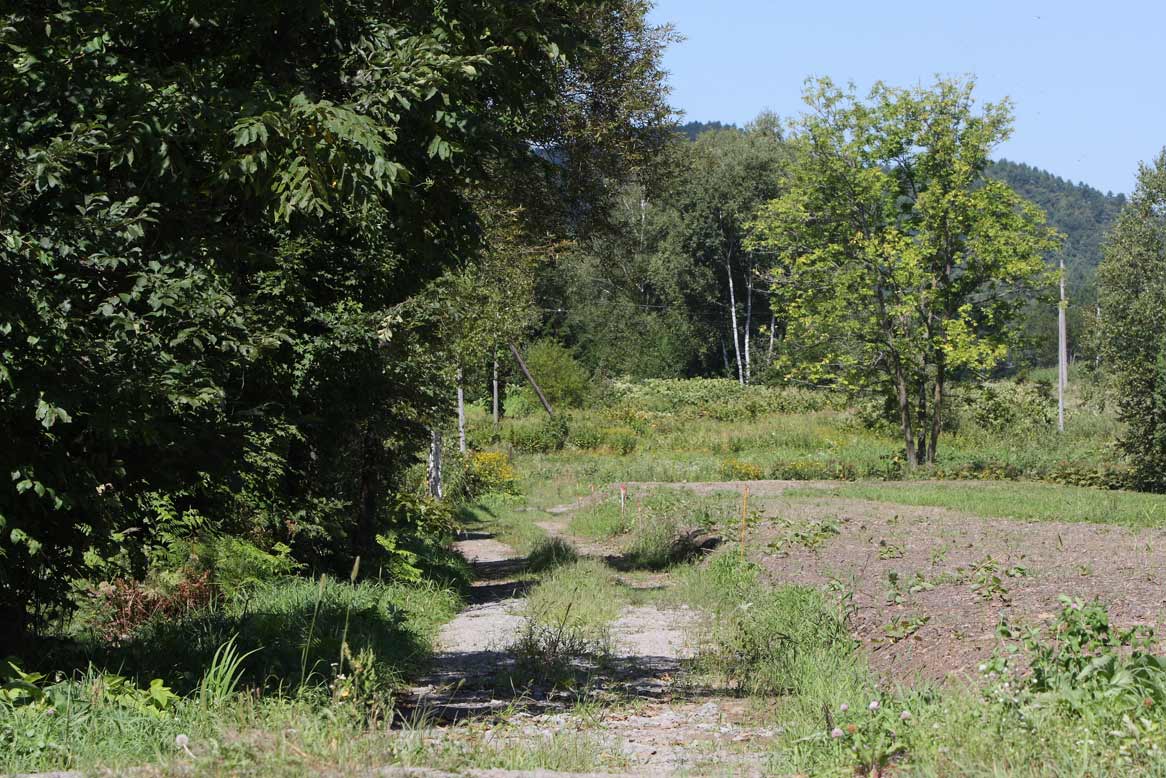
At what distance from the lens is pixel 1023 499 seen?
73.6 ft

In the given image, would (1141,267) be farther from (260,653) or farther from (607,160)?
(260,653)

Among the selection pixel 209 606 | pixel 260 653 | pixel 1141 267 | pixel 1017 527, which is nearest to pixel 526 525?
pixel 1017 527

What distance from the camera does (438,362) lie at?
16.8 metres

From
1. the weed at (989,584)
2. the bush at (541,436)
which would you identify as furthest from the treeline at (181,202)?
the bush at (541,436)

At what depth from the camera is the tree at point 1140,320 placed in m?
27.0

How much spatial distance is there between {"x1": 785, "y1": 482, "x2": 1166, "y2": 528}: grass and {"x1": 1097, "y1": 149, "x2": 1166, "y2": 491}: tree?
1.98m

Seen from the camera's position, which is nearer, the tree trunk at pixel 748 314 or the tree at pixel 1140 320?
the tree at pixel 1140 320

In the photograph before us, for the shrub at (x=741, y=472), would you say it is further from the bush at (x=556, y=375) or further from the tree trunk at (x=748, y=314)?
the tree trunk at (x=748, y=314)

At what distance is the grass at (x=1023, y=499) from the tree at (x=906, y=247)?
5.67m

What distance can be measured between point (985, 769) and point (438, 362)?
41.5 feet

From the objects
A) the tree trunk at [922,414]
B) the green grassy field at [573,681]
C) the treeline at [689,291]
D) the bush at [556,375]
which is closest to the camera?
the green grassy field at [573,681]

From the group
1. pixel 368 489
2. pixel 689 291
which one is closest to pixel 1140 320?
pixel 689 291

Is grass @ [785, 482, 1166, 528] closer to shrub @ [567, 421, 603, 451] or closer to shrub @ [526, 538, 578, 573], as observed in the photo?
shrub @ [526, 538, 578, 573]

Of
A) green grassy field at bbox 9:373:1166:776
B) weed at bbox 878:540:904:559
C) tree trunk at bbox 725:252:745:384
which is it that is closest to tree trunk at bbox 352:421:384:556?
green grassy field at bbox 9:373:1166:776
